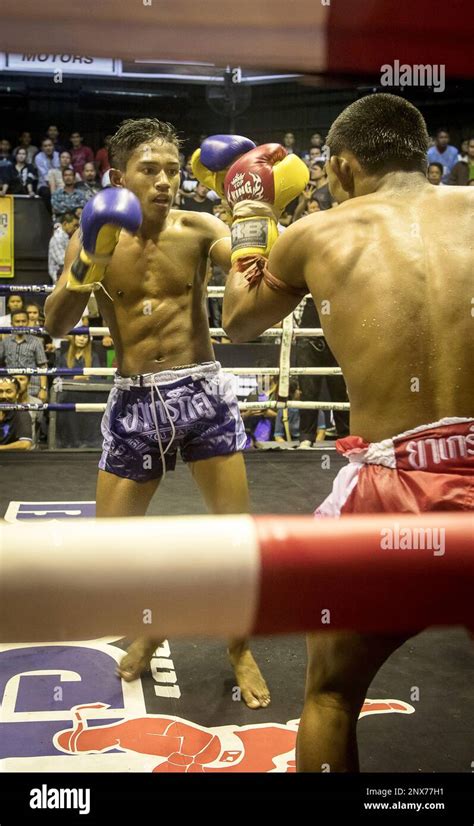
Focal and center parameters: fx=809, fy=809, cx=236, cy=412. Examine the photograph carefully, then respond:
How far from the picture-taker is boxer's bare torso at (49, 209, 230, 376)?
90.4 inches

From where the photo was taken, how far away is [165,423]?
223 cm

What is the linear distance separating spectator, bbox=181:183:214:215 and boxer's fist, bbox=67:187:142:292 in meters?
6.23

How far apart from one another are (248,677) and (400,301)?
4.08ft

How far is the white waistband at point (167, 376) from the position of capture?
2260mm

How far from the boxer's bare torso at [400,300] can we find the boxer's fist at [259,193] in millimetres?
262

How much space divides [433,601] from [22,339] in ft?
17.0

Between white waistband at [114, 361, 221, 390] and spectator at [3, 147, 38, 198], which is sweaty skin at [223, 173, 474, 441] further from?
spectator at [3, 147, 38, 198]

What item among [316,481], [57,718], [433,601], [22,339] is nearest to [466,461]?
[433,601]

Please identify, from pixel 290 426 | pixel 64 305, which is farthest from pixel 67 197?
pixel 64 305

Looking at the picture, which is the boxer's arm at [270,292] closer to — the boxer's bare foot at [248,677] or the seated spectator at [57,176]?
the boxer's bare foot at [248,677]

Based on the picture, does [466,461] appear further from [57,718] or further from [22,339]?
[22,339]

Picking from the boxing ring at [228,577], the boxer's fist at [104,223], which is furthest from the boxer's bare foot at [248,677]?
the boxing ring at [228,577]

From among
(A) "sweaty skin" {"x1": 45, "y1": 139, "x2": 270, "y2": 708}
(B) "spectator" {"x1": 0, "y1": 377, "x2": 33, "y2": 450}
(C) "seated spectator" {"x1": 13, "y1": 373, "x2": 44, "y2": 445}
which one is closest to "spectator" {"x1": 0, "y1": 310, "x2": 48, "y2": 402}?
(C) "seated spectator" {"x1": 13, "y1": 373, "x2": 44, "y2": 445}

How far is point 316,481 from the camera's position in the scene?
14.3 ft
